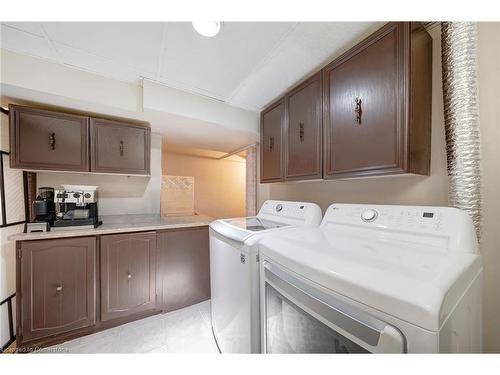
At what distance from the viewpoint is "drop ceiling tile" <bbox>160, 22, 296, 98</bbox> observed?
1127mm

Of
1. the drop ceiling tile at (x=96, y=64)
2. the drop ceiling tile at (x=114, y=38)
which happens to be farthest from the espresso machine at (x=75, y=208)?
the drop ceiling tile at (x=114, y=38)

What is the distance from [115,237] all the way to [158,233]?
35 centimetres

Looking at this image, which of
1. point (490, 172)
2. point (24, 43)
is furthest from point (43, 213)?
point (490, 172)

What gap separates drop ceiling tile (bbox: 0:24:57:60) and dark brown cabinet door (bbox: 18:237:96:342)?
1415mm

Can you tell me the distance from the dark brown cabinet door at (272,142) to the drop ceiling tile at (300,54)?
0.19 meters

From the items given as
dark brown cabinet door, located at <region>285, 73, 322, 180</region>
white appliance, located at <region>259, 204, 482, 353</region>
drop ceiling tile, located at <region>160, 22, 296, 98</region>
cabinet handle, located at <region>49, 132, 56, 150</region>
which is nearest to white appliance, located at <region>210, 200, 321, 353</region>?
white appliance, located at <region>259, 204, 482, 353</region>

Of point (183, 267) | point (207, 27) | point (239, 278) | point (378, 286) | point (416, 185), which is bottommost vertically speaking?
point (183, 267)

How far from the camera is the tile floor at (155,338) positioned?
1.44 metres

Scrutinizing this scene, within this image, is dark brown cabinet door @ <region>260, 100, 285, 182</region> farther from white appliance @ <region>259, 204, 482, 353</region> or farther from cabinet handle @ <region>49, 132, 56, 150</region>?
cabinet handle @ <region>49, 132, 56, 150</region>

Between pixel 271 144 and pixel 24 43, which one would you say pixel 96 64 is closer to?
pixel 24 43

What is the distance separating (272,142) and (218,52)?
2.88 feet

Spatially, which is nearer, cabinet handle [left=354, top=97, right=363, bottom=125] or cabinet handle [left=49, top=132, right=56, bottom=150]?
cabinet handle [left=354, top=97, right=363, bottom=125]

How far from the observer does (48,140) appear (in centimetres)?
159
